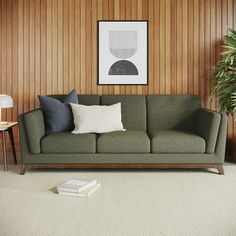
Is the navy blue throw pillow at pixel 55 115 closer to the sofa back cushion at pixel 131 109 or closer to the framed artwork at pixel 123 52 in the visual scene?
the sofa back cushion at pixel 131 109

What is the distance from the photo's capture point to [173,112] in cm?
445

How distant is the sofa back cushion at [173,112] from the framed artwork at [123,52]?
0.52 metres

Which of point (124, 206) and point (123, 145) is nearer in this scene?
point (124, 206)

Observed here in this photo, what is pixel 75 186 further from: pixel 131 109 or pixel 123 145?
pixel 131 109

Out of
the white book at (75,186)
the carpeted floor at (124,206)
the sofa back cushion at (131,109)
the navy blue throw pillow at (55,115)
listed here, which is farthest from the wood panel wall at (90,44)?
the white book at (75,186)

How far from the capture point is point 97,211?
2.62m

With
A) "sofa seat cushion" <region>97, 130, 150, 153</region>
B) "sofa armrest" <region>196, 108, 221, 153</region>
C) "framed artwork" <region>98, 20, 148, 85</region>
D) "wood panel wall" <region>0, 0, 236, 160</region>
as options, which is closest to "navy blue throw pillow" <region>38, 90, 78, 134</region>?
"sofa seat cushion" <region>97, 130, 150, 153</region>

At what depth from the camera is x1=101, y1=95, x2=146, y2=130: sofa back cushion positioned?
4434mm

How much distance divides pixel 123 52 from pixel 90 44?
0.49 meters

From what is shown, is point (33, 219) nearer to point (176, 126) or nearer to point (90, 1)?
point (176, 126)

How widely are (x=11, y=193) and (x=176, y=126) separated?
229cm

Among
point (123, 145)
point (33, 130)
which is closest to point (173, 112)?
point (123, 145)

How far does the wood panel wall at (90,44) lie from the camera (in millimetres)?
4781

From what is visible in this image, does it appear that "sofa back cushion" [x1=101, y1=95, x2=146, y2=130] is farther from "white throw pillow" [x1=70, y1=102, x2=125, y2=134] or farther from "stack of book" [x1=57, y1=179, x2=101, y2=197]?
"stack of book" [x1=57, y1=179, x2=101, y2=197]
